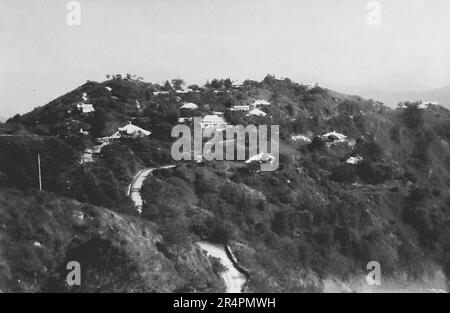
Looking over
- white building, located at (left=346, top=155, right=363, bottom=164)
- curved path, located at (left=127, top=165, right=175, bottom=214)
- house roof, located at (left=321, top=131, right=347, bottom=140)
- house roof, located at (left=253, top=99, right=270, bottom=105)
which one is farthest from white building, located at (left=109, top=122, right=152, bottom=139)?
white building, located at (left=346, top=155, right=363, bottom=164)

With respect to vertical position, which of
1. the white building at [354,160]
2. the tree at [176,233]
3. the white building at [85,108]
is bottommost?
the white building at [354,160]

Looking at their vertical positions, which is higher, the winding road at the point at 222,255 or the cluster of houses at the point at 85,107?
the cluster of houses at the point at 85,107

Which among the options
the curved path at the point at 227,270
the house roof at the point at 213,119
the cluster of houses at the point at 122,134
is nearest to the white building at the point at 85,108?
the cluster of houses at the point at 122,134

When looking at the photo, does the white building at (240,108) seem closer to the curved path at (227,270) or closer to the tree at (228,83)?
the tree at (228,83)

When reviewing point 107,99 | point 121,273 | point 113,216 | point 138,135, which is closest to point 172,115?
point 138,135

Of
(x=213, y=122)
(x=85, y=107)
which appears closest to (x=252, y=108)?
(x=213, y=122)
